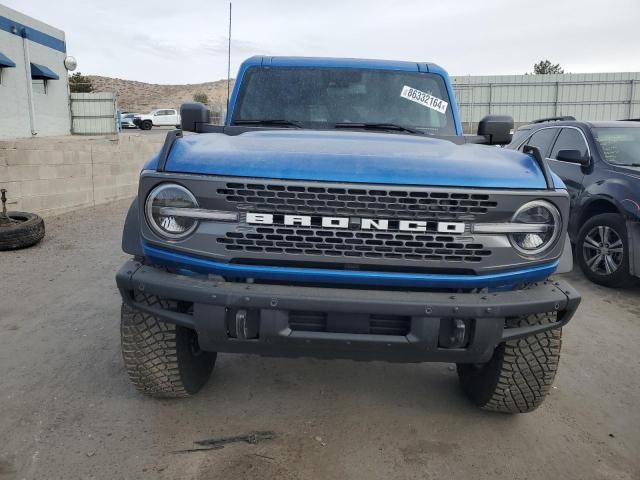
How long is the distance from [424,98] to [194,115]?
1.68 m

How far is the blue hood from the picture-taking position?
239 centimetres

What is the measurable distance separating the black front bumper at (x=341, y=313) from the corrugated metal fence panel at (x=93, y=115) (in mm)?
23318

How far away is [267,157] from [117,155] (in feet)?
30.7

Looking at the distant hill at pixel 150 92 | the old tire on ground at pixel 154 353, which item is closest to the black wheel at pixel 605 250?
the old tire on ground at pixel 154 353

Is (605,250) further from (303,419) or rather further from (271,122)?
(303,419)

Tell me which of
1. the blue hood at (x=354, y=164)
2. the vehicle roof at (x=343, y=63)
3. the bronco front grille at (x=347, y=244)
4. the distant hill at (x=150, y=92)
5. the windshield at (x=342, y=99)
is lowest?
the bronco front grille at (x=347, y=244)

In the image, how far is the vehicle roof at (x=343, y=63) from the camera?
4094mm

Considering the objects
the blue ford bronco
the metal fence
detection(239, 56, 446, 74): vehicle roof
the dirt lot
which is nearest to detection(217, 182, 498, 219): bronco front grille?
the blue ford bronco

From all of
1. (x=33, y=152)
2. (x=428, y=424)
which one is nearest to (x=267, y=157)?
(x=428, y=424)

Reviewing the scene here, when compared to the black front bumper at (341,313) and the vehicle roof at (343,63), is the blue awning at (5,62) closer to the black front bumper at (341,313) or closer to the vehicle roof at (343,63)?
the vehicle roof at (343,63)

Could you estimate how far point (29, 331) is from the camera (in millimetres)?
4188

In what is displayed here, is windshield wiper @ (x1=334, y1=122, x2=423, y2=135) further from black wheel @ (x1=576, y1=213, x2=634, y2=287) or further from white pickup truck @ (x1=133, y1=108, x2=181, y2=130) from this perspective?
white pickup truck @ (x1=133, y1=108, x2=181, y2=130)

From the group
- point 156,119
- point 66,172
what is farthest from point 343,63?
point 156,119

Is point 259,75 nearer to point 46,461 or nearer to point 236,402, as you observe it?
point 236,402
